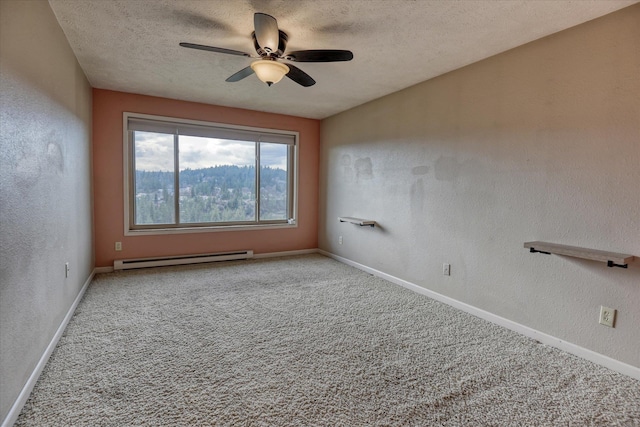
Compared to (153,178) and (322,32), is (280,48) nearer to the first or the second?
(322,32)

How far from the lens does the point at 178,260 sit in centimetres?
441

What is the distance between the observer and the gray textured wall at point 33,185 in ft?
4.86

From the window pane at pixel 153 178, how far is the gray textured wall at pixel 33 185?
140 cm

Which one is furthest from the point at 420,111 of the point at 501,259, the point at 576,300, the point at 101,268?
the point at 101,268

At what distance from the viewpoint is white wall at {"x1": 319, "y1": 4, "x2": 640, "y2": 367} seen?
6.65ft

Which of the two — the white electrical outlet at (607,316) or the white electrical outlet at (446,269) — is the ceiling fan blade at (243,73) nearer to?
the white electrical outlet at (446,269)

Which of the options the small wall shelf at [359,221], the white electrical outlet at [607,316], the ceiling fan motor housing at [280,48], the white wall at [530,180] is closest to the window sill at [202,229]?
the small wall shelf at [359,221]

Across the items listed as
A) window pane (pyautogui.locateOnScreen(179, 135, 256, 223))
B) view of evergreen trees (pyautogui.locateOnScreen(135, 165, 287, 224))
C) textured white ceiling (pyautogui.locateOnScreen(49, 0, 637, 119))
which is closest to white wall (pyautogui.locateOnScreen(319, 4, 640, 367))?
textured white ceiling (pyautogui.locateOnScreen(49, 0, 637, 119))

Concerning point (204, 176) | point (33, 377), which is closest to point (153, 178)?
point (204, 176)

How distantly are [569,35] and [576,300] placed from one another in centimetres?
188

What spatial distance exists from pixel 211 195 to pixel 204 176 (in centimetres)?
30

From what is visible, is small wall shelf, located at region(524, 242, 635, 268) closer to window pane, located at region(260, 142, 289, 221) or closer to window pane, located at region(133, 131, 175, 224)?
window pane, located at region(260, 142, 289, 221)

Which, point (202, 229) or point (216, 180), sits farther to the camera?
point (216, 180)

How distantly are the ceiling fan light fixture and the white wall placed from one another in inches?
68.4
